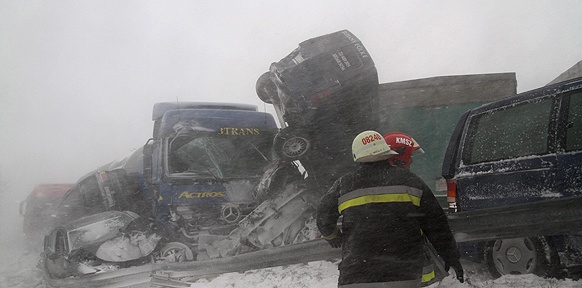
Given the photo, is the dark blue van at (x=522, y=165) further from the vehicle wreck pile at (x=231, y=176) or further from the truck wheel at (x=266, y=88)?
the truck wheel at (x=266, y=88)

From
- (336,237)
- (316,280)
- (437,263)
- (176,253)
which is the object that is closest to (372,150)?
(336,237)

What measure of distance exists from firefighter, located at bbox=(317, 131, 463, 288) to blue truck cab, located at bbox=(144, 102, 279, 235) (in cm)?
410

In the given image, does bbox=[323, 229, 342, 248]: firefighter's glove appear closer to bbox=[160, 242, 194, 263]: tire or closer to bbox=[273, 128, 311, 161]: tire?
bbox=[273, 128, 311, 161]: tire

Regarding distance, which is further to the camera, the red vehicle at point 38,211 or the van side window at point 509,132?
the red vehicle at point 38,211

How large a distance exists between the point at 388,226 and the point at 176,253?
16.1 feet

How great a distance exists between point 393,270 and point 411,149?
101 inches

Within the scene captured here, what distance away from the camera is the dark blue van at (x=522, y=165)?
359 cm

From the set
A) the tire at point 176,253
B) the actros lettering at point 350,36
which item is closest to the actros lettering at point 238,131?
the tire at point 176,253

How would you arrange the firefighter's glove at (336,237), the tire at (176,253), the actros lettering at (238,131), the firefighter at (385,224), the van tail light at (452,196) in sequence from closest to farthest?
the firefighter at (385,224) → the firefighter's glove at (336,237) → the van tail light at (452,196) → the tire at (176,253) → the actros lettering at (238,131)

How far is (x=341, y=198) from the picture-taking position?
2746mm

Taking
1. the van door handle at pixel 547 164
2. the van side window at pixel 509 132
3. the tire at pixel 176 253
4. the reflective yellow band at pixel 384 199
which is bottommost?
the tire at pixel 176 253

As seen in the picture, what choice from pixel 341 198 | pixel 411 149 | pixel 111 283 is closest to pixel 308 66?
pixel 411 149

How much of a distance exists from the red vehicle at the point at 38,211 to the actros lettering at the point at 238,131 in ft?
17.0

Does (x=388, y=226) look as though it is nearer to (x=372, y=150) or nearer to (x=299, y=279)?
(x=372, y=150)
